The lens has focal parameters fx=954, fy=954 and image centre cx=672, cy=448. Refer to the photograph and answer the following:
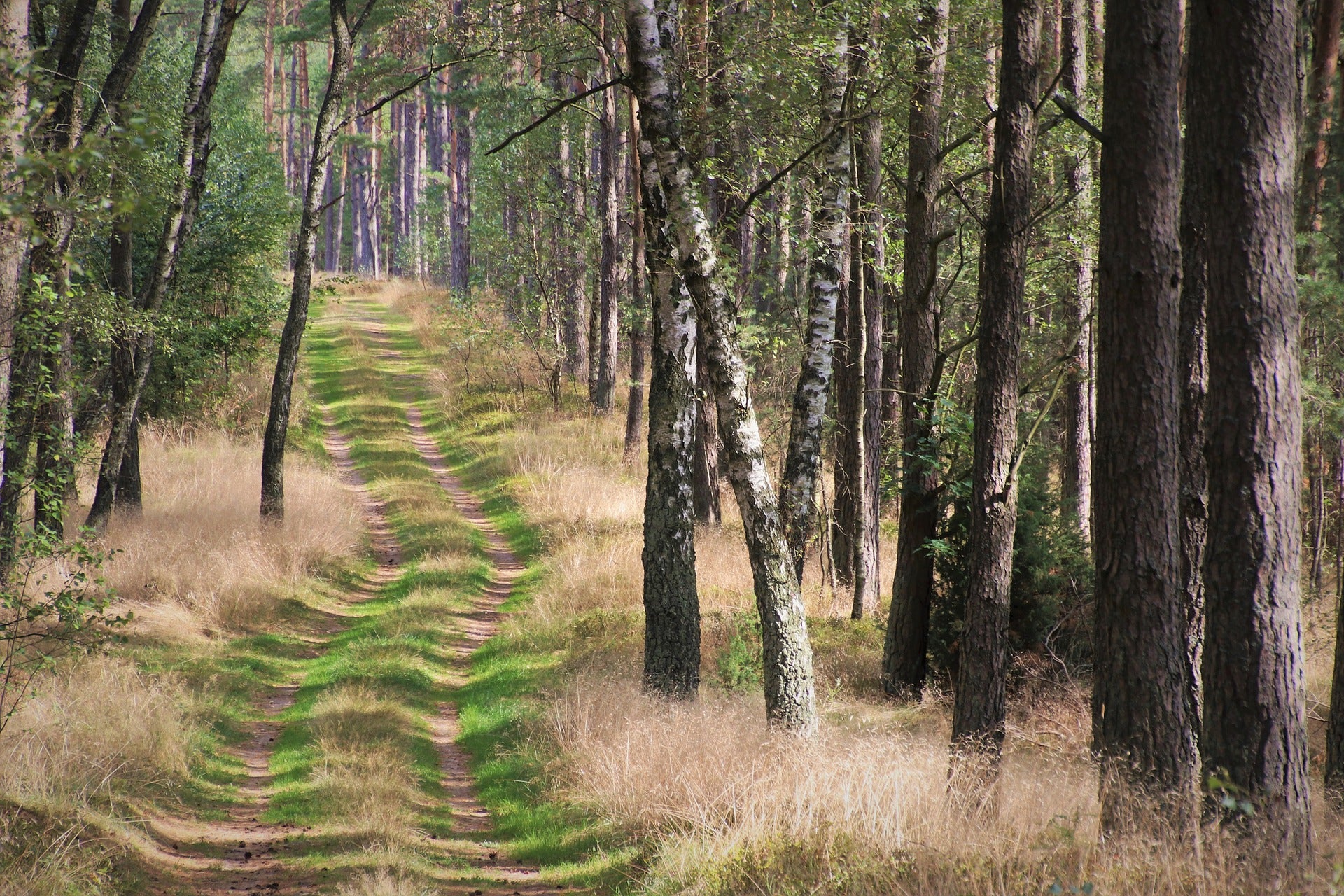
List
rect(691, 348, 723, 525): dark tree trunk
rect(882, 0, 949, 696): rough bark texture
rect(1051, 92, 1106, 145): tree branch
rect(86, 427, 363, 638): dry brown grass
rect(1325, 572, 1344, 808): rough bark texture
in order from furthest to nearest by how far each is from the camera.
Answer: rect(691, 348, 723, 525): dark tree trunk
rect(86, 427, 363, 638): dry brown grass
rect(882, 0, 949, 696): rough bark texture
rect(1325, 572, 1344, 808): rough bark texture
rect(1051, 92, 1106, 145): tree branch

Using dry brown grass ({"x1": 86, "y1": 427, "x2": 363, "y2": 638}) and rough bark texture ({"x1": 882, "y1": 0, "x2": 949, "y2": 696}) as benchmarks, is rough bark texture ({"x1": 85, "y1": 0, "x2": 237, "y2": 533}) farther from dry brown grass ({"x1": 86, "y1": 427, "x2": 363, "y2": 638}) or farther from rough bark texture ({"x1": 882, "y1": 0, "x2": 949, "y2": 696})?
rough bark texture ({"x1": 882, "y1": 0, "x2": 949, "y2": 696})

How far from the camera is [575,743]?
23.6 ft

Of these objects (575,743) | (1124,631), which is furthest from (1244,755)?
(575,743)

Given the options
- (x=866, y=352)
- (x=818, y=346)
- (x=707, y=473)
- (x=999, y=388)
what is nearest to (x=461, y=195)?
(x=707, y=473)

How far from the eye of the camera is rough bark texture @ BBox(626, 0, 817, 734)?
6.61m

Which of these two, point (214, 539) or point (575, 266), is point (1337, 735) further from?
point (575, 266)

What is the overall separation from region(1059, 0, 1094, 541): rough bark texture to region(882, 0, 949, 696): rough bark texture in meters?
3.42

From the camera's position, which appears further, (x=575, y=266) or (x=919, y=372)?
(x=575, y=266)

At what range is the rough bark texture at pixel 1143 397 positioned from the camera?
198 inches

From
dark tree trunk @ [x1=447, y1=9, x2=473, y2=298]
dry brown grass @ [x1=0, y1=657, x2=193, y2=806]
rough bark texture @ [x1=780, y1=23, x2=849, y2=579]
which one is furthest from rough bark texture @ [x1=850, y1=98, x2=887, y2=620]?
dark tree trunk @ [x1=447, y1=9, x2=473, y2=298]

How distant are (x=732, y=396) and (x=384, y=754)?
3.91 metres

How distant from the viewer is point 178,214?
11797mm

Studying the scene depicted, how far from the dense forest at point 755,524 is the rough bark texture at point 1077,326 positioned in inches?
7.0

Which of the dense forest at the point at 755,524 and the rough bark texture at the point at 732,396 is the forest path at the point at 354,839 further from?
the rough bark texture at the point at 732,396
